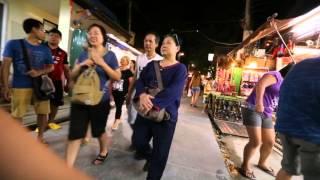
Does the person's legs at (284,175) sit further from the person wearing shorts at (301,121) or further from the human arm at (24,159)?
the human arm at (24,159)

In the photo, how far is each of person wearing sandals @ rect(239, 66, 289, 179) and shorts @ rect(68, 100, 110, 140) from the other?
241 centimetres

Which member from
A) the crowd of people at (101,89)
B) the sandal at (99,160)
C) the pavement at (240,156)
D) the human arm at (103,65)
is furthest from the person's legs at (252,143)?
the human arm at (103,65)

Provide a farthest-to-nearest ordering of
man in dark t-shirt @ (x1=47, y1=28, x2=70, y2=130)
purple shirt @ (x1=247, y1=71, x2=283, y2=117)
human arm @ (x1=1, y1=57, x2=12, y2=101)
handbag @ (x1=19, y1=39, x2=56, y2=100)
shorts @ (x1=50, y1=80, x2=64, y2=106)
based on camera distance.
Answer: shorts @ (x1=50, y1=80, x2=64, y2=106)
man in dark t-shirt @ (x1=47, y1=28, x2=70, y2=130)
purple shirt @ (x1=247, y1=71, x2=283, y2=117)
handbag @ (x1=19, y1=39, x2=56, y2=100)
human arm @ (x1=1, y1=57, x2=12, y2=101)

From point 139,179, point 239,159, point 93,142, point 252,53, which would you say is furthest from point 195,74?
point 139,179

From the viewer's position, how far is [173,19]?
25.2 meters

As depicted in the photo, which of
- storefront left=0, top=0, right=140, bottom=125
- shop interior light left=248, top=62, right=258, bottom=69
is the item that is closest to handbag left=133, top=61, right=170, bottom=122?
storefront left=0, top=0, right=140, bottom=125

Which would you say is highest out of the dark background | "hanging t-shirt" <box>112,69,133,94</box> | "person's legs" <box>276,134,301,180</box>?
the dark background

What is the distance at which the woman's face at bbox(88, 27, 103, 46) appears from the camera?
3490mm

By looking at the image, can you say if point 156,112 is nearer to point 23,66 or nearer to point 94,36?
point 94,36

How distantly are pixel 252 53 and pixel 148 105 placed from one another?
966 centimetres

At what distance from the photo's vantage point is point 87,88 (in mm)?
3305

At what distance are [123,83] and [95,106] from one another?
2.90 meters

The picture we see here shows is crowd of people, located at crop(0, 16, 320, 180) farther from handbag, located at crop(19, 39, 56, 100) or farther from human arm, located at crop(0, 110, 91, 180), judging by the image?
human arm, located at crop(0, 110, 91, 180)

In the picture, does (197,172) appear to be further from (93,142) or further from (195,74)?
(195,74)
